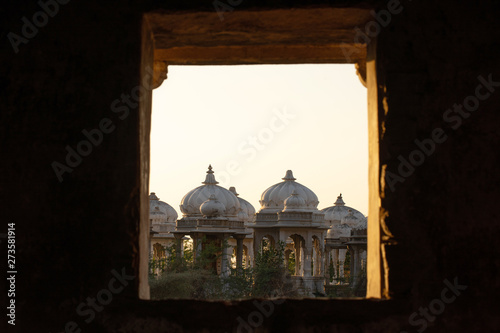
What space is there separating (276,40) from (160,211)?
2995 cm

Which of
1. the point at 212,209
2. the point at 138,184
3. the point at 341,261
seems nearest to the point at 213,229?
the point at 212,209

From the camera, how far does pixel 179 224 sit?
75.1 feet

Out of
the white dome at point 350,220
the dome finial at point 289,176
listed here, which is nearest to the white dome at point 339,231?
the white dome at point 350,220

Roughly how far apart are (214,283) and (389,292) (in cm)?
1404

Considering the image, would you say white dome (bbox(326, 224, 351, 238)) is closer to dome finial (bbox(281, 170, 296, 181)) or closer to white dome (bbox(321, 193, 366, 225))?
white dome (bbox(321, 193, 366, 225))

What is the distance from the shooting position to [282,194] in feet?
87.8

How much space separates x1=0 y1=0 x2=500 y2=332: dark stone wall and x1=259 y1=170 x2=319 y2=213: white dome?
2287cm

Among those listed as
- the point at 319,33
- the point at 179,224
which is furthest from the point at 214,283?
the point at 319,33

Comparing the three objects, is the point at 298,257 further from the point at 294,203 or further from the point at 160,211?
the point at 160,211

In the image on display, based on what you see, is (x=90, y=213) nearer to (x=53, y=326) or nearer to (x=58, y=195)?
(x=58, y=195)

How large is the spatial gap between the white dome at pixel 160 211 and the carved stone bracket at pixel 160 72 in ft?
94.4

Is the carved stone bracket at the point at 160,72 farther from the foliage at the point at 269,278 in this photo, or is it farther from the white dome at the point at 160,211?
the white dome at the point at 160,211

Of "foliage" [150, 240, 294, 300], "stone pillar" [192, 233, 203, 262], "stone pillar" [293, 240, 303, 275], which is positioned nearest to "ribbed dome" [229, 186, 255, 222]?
"stone pillar" [293, 240, 303, 275]

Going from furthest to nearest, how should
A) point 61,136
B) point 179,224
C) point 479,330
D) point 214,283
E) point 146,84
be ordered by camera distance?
1. point 179,224
2. point 214,283
3. point 146,84
4. point 61,136
5. point 479,330
